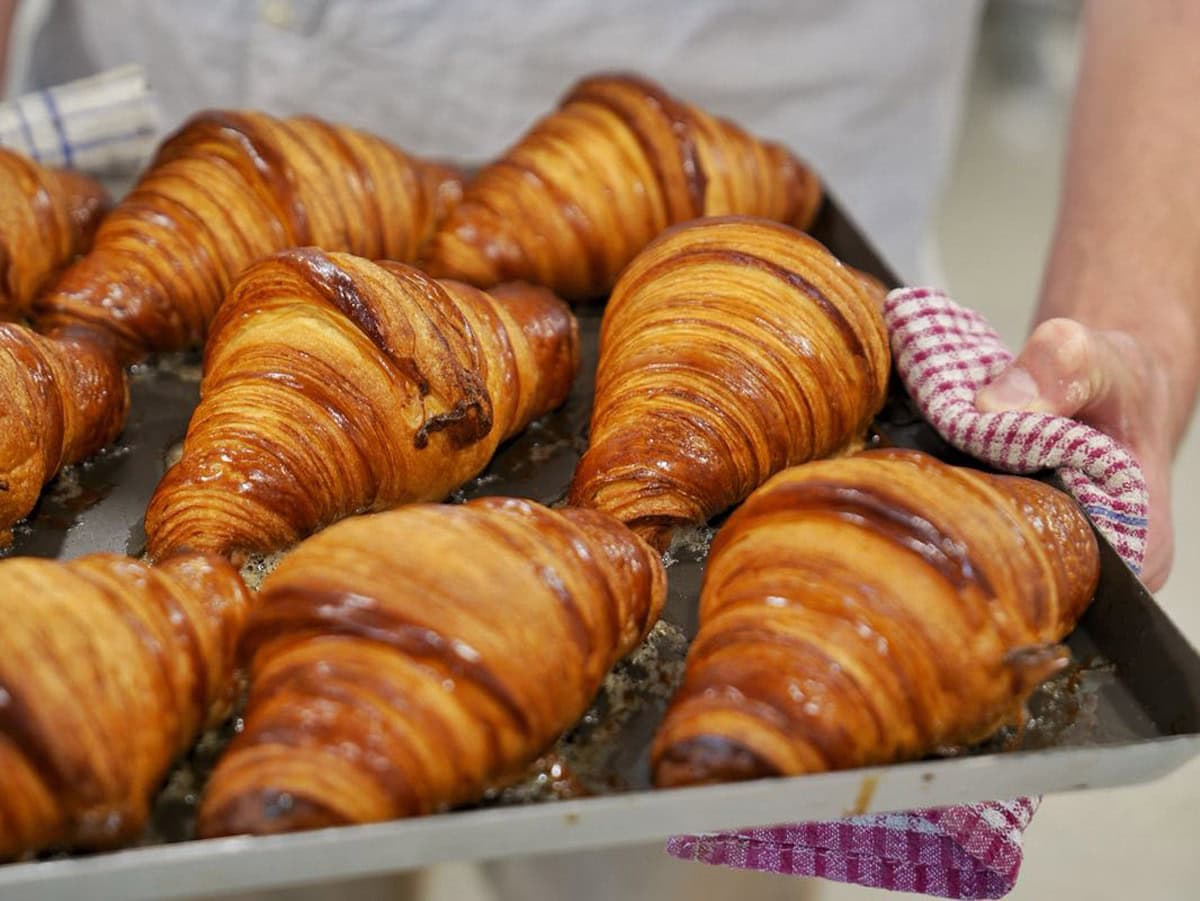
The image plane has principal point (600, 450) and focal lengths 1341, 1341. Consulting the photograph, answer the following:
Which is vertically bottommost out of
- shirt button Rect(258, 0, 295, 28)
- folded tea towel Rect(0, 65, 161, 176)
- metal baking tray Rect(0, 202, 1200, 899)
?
metal baking tray Rect(0, 202, 1200, 899)

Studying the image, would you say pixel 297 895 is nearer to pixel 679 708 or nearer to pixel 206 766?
pixel 206 766

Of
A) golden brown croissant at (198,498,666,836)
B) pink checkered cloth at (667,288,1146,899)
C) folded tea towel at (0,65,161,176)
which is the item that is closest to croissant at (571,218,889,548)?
pink checkered cloth at (667,288,1146,899)

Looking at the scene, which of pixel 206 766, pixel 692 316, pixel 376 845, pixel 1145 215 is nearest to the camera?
pixel 376 845

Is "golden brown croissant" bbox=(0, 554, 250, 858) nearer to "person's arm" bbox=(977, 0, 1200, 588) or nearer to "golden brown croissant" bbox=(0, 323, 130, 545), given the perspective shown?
"golden brown croissant" bbox=(0, 323, 130, 545)

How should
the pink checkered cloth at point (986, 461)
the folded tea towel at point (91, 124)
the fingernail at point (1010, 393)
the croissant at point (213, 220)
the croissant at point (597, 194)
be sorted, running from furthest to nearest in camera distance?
the folded tea towel at point (91, 124), the croissant at point (597, 194), the croissant at point (213, 220), the fingernail at point (1010, 393), the pink checkered cloth at point (986, 461)

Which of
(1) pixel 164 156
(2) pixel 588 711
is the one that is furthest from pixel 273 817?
(1) pixel 164 156

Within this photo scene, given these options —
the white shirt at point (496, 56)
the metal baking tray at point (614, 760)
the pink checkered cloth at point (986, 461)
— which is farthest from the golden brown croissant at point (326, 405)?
the white shirt at point (496, 56)

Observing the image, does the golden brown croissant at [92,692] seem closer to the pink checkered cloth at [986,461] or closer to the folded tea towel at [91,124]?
the pink checkered cloth at [986,461]
